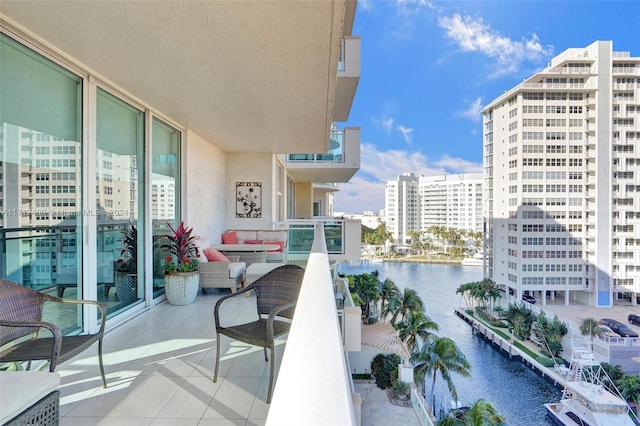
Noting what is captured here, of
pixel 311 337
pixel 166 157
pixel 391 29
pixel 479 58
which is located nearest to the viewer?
pixel 311 337

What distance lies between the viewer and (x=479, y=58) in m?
67.4

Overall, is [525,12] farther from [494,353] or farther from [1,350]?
[1,350]

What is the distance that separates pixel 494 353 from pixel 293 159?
2202 cm

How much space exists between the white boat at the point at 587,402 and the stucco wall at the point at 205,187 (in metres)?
18.9

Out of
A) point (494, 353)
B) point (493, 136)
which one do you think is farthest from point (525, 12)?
point (494, 353)

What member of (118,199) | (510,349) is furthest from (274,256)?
(510,349)

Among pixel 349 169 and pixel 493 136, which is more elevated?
pixel 493 136

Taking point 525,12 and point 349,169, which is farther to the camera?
point 525,12

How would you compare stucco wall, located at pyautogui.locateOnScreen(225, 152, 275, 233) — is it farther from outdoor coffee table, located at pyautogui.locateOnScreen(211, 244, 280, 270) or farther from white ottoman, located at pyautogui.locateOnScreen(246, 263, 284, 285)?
white ottoman, located at pyautogui.locateOnScreen(246, 263, 284, 285)

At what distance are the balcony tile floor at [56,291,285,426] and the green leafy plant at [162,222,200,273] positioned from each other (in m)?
1.09

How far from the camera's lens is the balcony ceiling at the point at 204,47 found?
2305mm

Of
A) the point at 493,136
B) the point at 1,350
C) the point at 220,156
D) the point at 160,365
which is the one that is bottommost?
the point at 160,365

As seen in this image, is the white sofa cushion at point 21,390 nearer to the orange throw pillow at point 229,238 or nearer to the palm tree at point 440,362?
the orange throw pillow at point 229,238

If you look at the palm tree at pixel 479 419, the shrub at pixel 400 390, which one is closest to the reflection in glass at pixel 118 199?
the shrub at pixel 400 390
